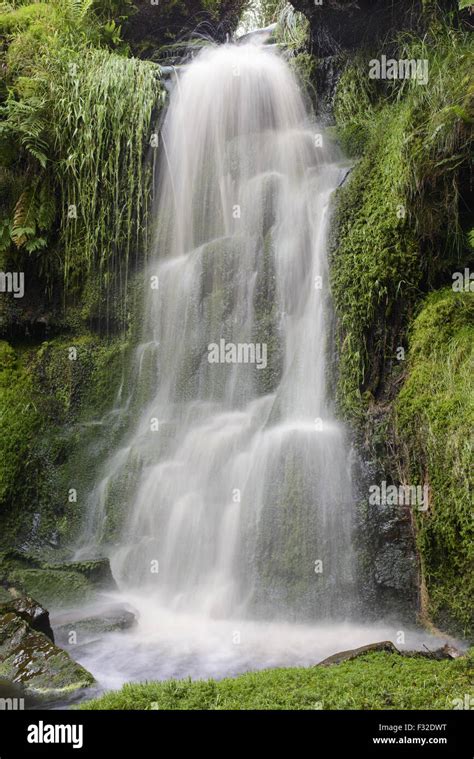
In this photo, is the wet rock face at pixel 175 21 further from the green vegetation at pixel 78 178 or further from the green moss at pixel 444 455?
the green moss at pixel 444 455

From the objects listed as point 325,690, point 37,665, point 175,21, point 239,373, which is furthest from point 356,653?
point 175,21

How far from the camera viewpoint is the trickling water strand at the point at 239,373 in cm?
598

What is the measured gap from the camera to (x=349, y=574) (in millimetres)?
5797

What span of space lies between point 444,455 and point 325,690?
234 centimetres

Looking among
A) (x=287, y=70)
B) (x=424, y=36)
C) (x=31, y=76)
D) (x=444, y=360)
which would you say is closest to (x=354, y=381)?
(x=444, y=360)

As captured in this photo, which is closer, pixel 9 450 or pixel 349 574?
pixel 349 574

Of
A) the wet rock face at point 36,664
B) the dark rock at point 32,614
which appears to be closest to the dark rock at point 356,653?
the wet rock face at point 36,664

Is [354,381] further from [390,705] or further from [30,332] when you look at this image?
[30,332]

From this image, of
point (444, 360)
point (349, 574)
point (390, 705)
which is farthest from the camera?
point (444, 360)

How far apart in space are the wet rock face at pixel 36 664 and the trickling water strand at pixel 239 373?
145cm

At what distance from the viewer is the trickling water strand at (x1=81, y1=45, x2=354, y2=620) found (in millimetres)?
5984

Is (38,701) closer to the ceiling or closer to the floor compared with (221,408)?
closer to the floor

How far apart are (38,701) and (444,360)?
4226 millimetres

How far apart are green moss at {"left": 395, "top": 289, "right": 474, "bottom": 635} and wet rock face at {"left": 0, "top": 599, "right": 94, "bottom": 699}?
9.07 feet
